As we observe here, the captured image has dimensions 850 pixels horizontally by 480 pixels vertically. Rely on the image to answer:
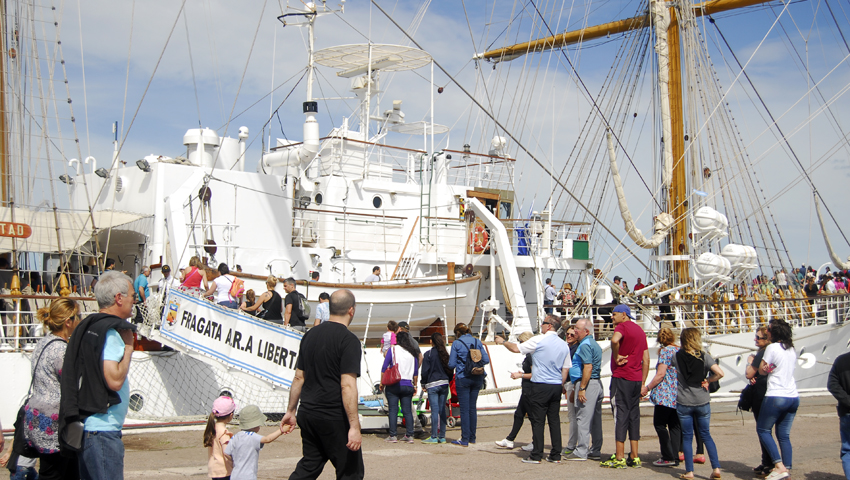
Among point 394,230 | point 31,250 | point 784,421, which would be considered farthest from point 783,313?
point 31,250

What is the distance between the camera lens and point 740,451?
8.09 meters

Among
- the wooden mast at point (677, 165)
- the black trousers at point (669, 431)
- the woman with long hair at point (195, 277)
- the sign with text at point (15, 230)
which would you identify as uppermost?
the wooden mast at point (677, 165)

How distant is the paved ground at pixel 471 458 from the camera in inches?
263

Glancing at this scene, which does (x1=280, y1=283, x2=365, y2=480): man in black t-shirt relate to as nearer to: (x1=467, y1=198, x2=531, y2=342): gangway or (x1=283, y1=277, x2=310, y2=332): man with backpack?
(x1=283, y1=277, x2=310, y2=332): man with backpack

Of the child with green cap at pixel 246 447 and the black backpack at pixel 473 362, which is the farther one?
the black backpack at pixel 473 362

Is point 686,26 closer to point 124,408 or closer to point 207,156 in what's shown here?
point 207,156

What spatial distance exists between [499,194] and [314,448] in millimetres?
14004

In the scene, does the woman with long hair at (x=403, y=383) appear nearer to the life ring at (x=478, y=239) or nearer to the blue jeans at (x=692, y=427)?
the blue jeans at (x=692, y=427)

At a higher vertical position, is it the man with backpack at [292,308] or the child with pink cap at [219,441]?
the man with backpack at [292,308]

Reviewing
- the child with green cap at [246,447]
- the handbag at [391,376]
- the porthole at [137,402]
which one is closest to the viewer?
the child with green cap at [246,447]

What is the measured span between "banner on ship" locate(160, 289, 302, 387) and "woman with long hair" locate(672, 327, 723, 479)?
516 cm

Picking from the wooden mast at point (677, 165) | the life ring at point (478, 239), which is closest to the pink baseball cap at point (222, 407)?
the life ring at point (478, 239)

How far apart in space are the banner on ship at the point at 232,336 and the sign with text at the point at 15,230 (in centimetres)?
352

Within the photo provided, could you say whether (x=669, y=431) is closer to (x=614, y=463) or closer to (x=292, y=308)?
(x=614, y=463)
